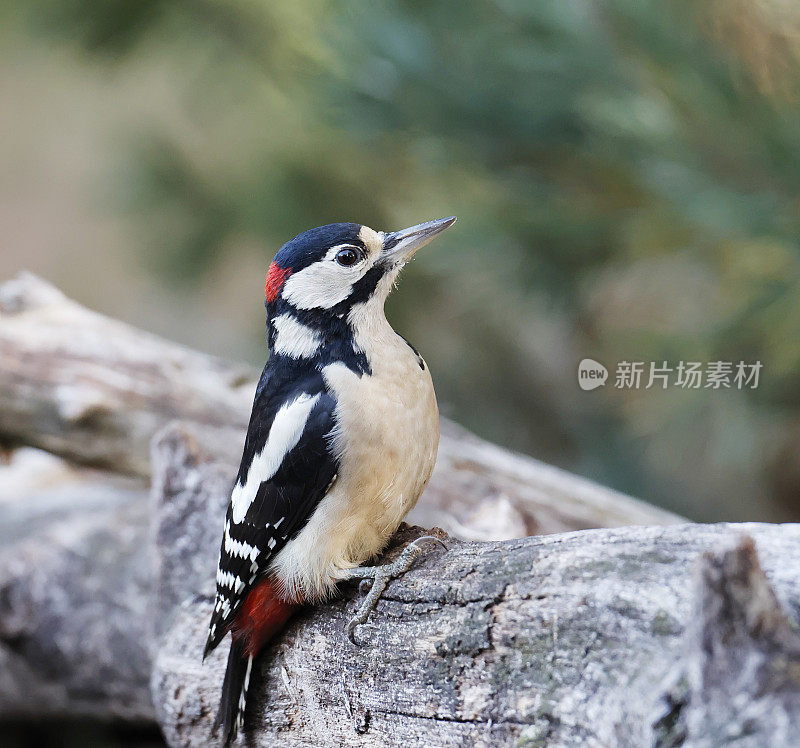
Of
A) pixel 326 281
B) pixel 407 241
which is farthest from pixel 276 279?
pixel 407 241

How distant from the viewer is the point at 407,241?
3.44 feet

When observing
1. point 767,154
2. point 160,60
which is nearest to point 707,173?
A: point 767,154

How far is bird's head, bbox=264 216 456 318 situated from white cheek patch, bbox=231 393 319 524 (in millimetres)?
127

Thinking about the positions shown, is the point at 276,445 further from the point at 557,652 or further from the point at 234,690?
the point at 557,652

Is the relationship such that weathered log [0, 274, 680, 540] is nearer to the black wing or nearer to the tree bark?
the tree bark

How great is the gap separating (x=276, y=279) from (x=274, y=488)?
0.27 m

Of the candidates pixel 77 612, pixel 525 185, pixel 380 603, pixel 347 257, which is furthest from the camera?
pixel 525 185

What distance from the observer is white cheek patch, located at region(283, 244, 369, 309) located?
1.03 metres

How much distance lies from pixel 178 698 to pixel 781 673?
2.70 ft

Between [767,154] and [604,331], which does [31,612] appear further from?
[767,154]

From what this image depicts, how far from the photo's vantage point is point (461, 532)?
4.65 ft

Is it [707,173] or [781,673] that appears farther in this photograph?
[707,173]

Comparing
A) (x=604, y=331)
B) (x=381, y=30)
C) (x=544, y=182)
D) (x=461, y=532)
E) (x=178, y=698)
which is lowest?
(x=178, y=698)

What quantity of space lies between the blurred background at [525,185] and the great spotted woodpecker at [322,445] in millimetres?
833
